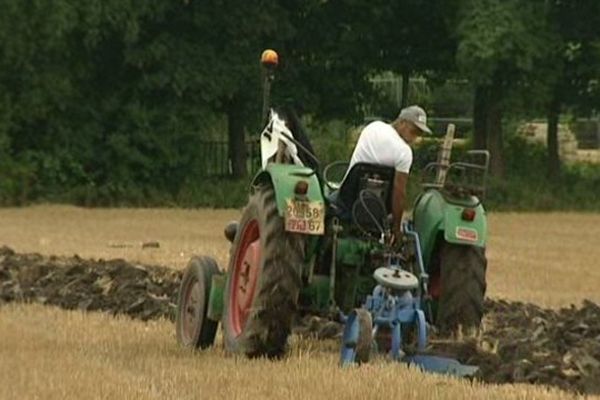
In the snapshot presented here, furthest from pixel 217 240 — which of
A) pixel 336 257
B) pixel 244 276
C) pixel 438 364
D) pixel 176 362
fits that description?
pixel 438 364

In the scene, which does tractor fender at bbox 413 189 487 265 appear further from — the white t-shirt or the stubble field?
the stubble field

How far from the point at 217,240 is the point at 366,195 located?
17.4 meters

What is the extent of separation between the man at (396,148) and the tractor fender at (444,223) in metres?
0.35

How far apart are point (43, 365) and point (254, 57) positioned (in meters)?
31.8

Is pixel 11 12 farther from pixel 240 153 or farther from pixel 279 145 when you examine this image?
pixel 279 145

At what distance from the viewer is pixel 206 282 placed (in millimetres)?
12148

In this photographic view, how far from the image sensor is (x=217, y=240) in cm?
2861

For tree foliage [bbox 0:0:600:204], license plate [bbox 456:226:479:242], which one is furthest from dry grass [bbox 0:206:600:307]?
license plate [bbox 456:226:479:242]

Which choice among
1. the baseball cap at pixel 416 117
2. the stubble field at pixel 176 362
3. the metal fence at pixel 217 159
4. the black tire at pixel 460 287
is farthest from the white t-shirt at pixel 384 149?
the metal fence at pixel 217 159

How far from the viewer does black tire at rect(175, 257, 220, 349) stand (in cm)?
1204

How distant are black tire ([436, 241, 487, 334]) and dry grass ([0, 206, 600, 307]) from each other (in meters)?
6.35

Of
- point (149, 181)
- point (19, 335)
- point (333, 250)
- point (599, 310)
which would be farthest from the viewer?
point (149, 181)

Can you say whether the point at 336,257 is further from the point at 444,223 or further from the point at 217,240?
the point at 217,240

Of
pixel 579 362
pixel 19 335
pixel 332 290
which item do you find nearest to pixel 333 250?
pixel 332 290
